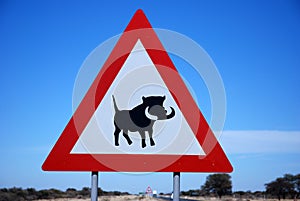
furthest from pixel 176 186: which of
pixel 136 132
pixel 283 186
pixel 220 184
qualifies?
pixel 220 184

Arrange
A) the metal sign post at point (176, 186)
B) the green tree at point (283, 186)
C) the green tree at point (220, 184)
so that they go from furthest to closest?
the green tree at point (220, 184) < the green tree at point (283, 186) < the metal sign post at point (176, 186)

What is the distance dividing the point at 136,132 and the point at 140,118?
0.15 m

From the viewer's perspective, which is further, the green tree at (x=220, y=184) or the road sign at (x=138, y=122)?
the green tree at (x=220, y=184)

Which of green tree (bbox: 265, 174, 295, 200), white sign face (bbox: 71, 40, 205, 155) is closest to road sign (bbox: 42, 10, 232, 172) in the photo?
white sign face (bbox: 71, 40, 205, 155)

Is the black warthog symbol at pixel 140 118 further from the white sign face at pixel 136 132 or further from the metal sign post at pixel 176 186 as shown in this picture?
the metal sign post at pixel 176 186

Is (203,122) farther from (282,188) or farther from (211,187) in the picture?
(211,187)

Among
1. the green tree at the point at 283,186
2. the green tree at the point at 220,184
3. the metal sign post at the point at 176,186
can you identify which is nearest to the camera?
the metal sign post at the point at 176,186

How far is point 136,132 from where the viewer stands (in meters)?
4.88

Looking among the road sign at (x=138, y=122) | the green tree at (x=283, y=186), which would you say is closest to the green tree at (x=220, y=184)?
the green tree at (x=283, y=186)

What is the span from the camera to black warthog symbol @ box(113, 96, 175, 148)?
15.9ft

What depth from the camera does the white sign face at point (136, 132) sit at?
4.86 metres

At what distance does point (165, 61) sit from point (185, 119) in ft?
2.11

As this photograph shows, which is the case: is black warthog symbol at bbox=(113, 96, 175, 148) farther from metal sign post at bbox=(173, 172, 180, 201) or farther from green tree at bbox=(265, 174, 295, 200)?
green tree at bbox=(265, 174, 295, 200)

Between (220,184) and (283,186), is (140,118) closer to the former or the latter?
(283,186)
